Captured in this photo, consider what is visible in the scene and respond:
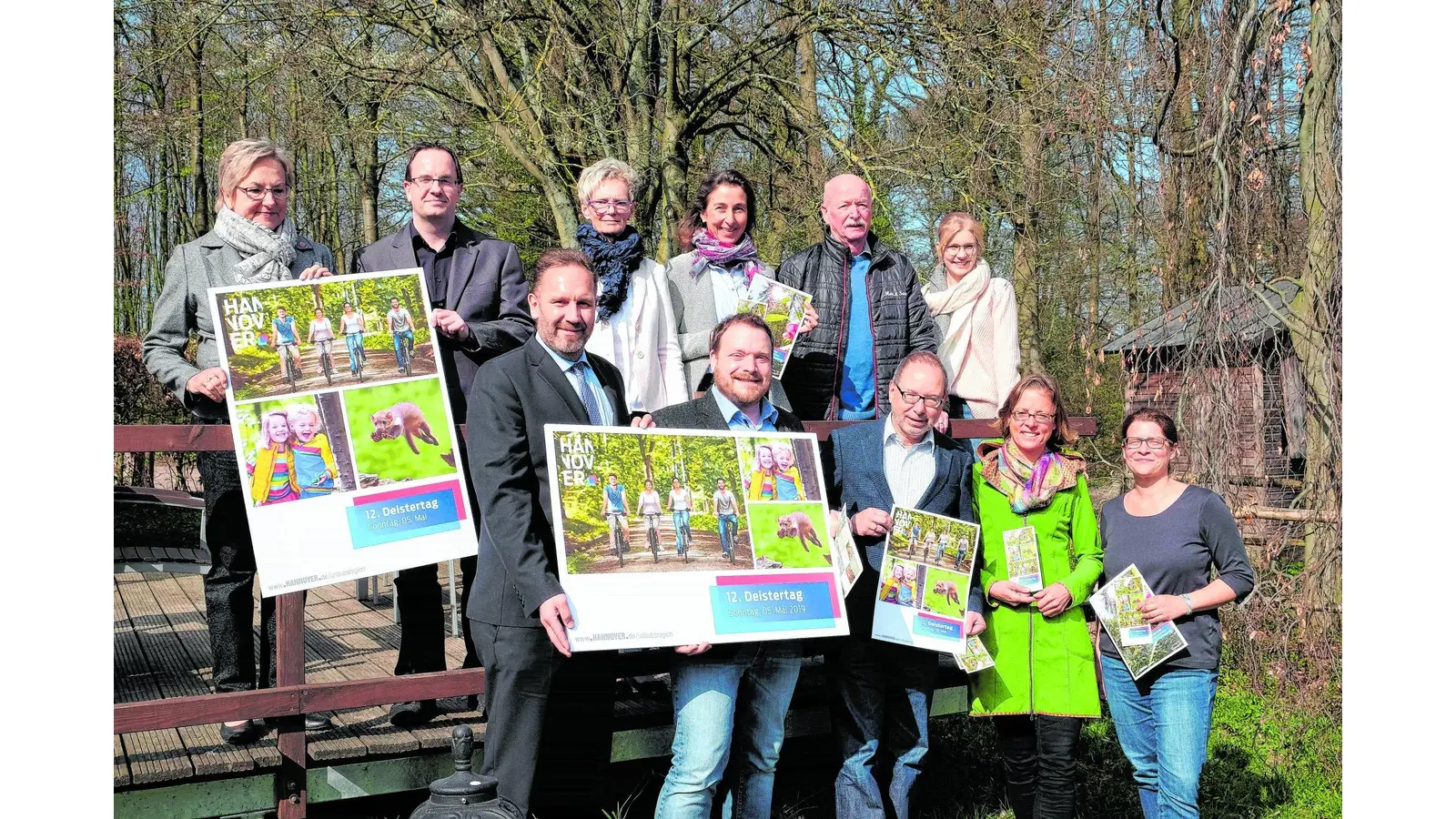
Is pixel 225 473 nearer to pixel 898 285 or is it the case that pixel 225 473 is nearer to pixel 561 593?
pixel 561 593

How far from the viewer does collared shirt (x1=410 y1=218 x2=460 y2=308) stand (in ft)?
13.6

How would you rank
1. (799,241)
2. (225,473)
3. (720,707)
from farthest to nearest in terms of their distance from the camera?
(799,241) < (225,473) < (720,707)

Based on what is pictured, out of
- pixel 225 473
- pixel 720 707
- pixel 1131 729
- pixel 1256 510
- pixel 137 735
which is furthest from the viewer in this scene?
pixel 1256 510

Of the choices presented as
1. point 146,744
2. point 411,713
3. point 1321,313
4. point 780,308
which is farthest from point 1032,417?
point 146,744

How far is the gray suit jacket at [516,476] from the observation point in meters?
3.27

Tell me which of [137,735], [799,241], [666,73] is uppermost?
[666,73]

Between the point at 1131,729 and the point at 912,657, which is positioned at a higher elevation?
the point at 912,657

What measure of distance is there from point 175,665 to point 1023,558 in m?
4.06

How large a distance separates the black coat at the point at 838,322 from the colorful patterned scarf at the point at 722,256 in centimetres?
19

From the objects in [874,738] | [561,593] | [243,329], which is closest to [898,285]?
[874,738]

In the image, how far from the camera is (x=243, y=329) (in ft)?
11.7

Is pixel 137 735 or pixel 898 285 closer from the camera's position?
pixel 137 735

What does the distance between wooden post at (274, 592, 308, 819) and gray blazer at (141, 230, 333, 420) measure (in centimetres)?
67

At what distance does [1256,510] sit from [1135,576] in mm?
3127
